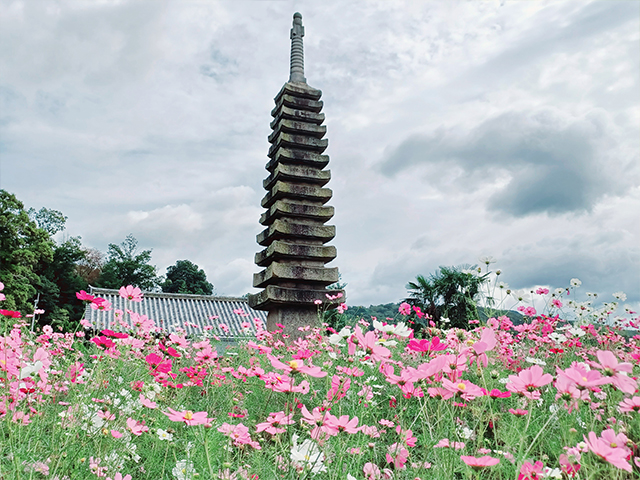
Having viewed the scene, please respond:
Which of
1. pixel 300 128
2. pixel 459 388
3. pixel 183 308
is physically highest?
pixel 300 128

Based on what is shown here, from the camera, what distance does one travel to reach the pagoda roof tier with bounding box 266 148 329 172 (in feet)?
24.8

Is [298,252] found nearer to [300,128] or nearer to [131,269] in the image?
[300,128]

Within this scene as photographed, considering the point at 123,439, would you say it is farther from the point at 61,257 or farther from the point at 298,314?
the point at 61,257

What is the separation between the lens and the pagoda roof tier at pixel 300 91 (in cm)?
808

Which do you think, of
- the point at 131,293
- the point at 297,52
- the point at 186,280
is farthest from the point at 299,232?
the point at 186,280

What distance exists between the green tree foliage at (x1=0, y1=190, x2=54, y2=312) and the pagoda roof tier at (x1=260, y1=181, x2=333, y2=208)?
48.6 feet

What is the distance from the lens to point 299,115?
7961 millimetres

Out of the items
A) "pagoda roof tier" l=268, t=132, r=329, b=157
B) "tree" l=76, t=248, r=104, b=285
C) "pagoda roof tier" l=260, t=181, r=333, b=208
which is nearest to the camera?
"pagoda roof tier" l=260, t=181, r=333, b=208

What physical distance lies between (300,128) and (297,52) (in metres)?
1.79

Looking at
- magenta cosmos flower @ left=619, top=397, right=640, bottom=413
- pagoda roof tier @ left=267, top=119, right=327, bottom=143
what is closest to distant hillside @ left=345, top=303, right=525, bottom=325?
magenta cosmos flower @ left=619, top=397, right=640, bottom=413

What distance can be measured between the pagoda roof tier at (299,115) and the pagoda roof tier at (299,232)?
76.6 inches

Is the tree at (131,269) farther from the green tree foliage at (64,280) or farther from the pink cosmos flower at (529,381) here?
the pink cosmos flower at (529,381)

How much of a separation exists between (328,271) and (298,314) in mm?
777

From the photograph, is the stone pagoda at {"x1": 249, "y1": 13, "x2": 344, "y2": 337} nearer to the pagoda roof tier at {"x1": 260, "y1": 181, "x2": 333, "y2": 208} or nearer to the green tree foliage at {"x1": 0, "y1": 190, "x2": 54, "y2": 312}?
the pagoda roof tier at {"x1": 260, "y1": 181, "x2": 333, "y2": 208}
